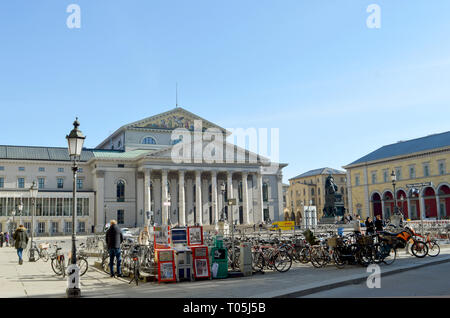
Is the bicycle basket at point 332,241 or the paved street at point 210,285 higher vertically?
the bicycle basket at point 332,241

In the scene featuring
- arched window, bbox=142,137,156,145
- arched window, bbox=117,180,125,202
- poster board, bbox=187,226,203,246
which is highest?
arched window, bbox=142,137,156,145

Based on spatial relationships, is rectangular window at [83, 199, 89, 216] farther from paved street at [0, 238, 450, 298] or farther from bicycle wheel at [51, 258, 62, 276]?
paved street at [0, 238, 450, 298]

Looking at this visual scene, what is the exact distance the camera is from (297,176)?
134m

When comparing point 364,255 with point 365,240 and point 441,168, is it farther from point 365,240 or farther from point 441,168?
point 441,168

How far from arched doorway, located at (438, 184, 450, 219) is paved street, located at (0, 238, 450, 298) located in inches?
2298

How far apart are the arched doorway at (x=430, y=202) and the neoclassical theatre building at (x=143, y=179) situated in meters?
27.4

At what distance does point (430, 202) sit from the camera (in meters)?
74.4

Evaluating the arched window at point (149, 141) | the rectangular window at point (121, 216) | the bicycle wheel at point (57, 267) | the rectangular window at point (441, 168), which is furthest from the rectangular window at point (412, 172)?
the bicycle wheel at point (57, 267)

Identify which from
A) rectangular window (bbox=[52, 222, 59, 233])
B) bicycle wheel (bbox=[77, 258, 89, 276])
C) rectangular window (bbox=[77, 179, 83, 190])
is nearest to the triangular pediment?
rectangular window (bbox=[77, 179, 83, 190])

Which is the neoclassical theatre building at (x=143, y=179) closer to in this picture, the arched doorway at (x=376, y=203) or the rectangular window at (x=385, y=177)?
the arched doorway at (x=376, y=203)

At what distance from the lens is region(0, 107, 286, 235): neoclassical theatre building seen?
73.3 meters

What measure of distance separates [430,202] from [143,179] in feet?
154

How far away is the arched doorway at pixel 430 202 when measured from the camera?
240ft
